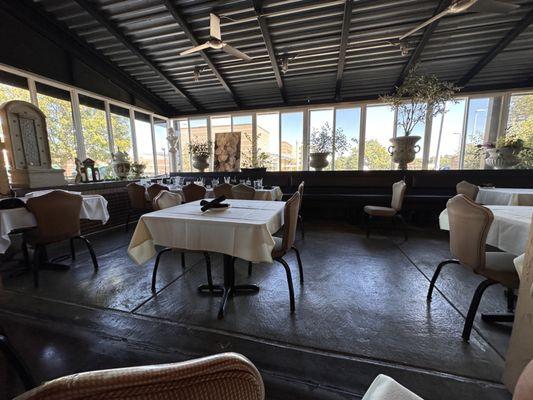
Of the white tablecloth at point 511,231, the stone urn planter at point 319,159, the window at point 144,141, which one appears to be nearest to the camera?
the white tablecloth at point 511,231

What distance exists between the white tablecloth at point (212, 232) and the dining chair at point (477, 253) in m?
1.29

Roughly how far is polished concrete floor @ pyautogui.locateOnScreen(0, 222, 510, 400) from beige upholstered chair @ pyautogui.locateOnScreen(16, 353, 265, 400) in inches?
41.5

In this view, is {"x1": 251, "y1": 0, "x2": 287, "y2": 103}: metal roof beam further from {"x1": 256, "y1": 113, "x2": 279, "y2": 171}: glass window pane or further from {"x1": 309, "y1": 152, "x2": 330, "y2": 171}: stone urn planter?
{"x1": 309, "y1": 152, "x2": 330, "y2": 171}: stone urn planter

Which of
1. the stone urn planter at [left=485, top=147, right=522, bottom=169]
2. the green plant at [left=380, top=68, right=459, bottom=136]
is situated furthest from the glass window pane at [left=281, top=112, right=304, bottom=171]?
the stone urn planter at [left=485, top=147, right=522, bottom=169]

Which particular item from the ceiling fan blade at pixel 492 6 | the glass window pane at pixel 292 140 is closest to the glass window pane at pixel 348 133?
the glass window pane at pixel 292 140

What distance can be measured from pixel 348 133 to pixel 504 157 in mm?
3347

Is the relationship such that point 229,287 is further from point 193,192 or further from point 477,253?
point 193,192

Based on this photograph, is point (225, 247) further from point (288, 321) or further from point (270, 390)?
point (270, 390)

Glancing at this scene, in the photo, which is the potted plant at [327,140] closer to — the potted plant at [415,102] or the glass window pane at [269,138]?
the glass window pane at [269,138]

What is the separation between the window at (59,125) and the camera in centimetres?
422

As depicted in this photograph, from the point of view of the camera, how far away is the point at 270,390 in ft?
3.86

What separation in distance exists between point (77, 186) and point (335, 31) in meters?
5.44

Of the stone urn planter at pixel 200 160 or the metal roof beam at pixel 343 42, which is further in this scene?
the stone urn planter at pixel 200 160

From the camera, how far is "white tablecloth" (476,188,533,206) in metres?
2.91
